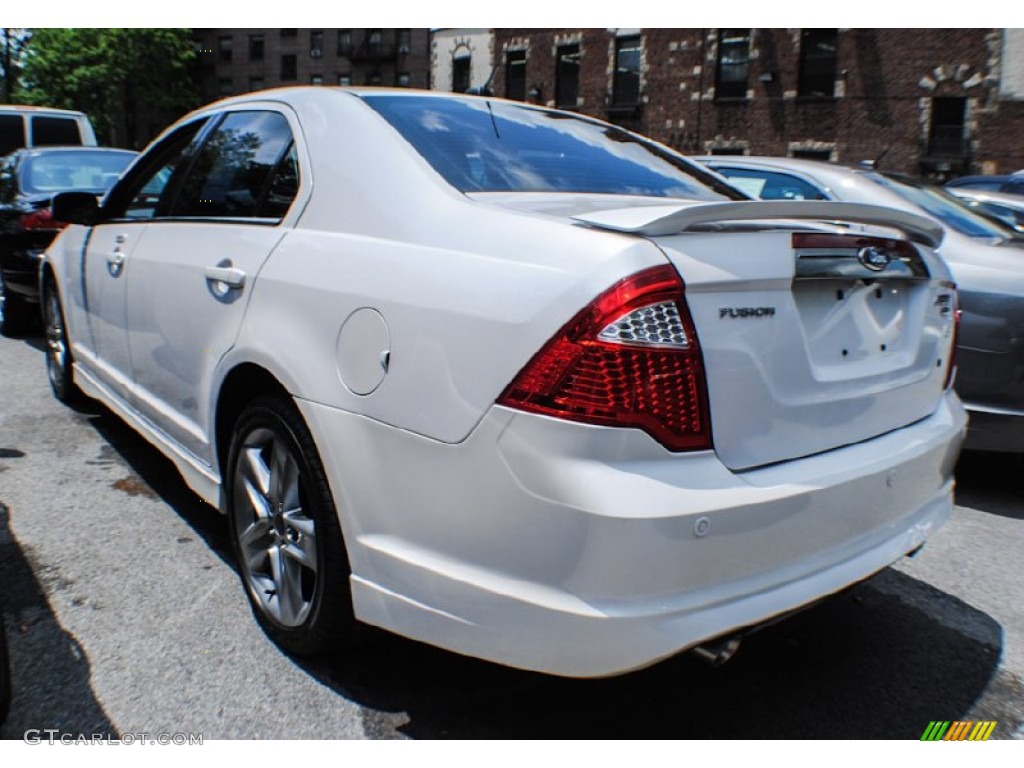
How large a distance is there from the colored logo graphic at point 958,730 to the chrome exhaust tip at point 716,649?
755 mm

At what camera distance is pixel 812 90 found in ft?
86.2

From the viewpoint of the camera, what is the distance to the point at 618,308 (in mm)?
1821

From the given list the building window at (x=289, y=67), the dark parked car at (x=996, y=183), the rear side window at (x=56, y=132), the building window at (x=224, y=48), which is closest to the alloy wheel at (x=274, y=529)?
the dark parked car at (x=996, y=183)

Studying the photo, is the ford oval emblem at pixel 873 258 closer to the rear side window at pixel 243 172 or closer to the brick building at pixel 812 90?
the rear side window at pixel 243 172

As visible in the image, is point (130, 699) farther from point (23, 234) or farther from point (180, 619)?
point (23, 234)

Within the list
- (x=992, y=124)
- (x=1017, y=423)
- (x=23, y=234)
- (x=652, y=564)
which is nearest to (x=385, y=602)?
(x=652, y=564)

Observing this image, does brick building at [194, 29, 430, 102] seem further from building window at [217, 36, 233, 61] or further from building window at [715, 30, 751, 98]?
building window at [715, 30, 751, 98]

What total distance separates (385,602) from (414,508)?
27 centimetres

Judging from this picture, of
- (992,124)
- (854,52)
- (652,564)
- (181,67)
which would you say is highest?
(181,67)

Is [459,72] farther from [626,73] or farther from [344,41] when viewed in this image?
[344,41]

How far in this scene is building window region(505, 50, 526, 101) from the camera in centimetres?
3222

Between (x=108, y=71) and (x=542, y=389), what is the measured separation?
56.3 m

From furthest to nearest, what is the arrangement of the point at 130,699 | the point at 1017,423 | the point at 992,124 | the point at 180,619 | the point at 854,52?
the point at 854,52 → the point at 992,124 → the point at 1017,423 → the point at 180,619 → the point at 130,699

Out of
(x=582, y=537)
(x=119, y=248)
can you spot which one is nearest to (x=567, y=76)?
(x=119, y=248)
